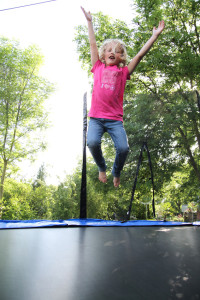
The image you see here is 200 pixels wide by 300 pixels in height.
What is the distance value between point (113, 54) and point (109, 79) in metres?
0.21

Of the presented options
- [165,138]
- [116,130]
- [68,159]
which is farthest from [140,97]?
[68,159]

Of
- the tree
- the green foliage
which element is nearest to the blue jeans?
the green foliage

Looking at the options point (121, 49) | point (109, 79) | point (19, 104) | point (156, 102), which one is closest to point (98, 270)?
point (109, 79)

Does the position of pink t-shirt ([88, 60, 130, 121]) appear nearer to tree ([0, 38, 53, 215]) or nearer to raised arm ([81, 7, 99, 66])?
raised arm ([81, 7, 99, 66])

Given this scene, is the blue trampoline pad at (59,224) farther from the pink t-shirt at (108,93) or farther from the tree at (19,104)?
the tree at (19,104)

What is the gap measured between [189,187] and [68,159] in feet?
19.5

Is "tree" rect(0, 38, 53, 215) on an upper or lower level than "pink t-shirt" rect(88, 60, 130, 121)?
upper

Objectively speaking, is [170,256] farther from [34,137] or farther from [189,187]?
[189,187]

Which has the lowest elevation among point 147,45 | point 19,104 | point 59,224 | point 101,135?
point 59,224

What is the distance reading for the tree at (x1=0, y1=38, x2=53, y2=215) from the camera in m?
5.66

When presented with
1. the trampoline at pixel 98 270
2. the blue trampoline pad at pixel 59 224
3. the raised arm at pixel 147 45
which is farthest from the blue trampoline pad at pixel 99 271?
the raised arm at pixel 147 45

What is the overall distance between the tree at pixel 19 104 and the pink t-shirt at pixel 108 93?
4224 mm

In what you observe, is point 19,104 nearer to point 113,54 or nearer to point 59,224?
point 59,224

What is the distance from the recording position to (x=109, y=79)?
1726 millimetres
